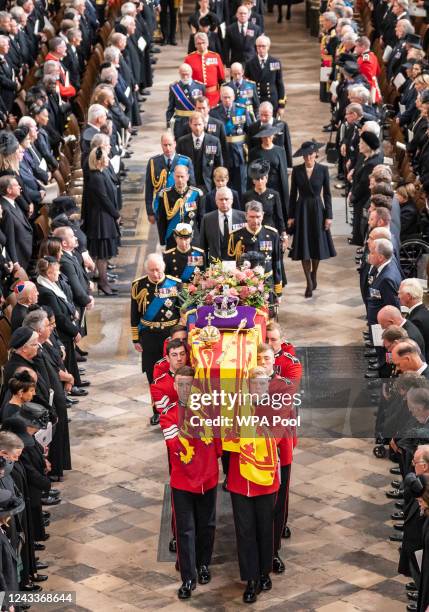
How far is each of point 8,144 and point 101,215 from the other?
127 centimetres

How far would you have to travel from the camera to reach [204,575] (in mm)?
11297

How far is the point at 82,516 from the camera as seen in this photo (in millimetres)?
12336

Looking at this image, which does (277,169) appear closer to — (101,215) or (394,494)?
(101,215)

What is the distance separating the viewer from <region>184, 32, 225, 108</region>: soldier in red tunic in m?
20.5

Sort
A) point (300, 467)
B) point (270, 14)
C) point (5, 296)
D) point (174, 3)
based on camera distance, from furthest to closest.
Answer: point (270, 14)
point (174, 3)
point (5, 296)
point (300, 467)

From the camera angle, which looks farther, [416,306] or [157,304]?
[157,304]

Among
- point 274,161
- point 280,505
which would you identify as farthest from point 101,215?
point 280,505

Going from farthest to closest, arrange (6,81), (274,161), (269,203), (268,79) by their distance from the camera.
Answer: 1. (268,79)
2. (6,81)
3. (274,161)
4. (269,203)

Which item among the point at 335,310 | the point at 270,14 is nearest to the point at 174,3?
the point at 270,14

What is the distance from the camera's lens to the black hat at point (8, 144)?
16.1 meters

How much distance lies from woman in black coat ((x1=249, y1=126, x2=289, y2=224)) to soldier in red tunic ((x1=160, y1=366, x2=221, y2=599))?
5.85 meters

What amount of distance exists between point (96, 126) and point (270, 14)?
12.9 meters

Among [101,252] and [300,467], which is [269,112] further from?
[300,467]

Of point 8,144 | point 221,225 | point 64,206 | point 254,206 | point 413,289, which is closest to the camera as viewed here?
point 413,289
